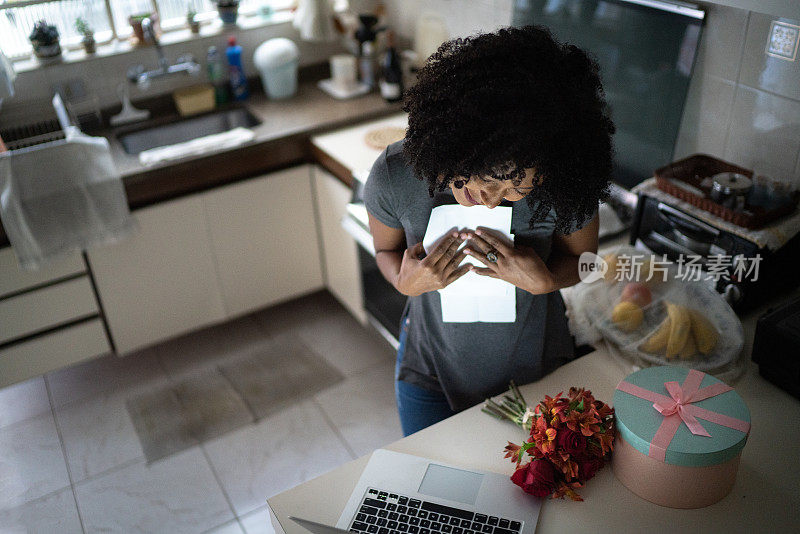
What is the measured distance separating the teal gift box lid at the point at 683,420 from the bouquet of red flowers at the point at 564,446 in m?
0.04

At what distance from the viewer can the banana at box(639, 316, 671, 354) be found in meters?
1.61

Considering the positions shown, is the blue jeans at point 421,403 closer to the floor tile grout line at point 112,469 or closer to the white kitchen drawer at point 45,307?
the floor tile grout line at point 112,469

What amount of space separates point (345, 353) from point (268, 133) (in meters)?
0.99

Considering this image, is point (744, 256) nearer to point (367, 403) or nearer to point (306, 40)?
point (367, 403)

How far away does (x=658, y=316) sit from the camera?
66.0 inches

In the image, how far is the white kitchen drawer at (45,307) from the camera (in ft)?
8.25

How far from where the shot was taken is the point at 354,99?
300 centimetres

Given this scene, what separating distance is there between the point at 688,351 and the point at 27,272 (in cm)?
221

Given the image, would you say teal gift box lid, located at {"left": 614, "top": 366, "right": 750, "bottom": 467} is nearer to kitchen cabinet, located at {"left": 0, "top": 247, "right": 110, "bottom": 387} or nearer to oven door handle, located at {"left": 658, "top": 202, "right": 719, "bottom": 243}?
oven door handle, located at {"left": 658, "top": 202, "right": 719, "bottom": 243}

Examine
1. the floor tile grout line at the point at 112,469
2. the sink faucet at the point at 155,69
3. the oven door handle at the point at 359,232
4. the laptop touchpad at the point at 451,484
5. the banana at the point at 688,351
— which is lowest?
the floor tile grout line at the point at 112,469

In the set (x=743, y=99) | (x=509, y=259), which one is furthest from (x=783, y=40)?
(x=509, y=259)

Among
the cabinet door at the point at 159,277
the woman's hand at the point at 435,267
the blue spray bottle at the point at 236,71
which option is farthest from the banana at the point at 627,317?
the blue spray bottle at the point at 236,71

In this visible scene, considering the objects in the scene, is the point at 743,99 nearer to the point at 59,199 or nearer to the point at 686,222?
the point at 686,222

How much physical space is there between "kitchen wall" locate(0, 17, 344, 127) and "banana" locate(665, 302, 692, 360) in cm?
228
